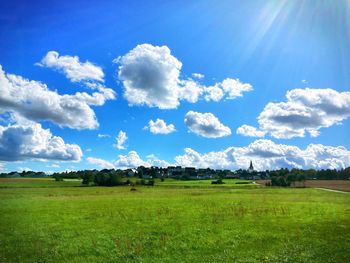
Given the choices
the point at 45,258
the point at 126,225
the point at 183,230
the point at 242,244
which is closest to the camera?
the point at 45,258

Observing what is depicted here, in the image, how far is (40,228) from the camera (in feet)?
104

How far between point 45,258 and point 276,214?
90.0 ft

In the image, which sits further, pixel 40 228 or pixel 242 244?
pixel 40 228

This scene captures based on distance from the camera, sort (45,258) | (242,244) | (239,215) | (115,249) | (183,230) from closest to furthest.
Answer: (45,258) → (115,249) → (242,244) → (183,230) → (239,215)

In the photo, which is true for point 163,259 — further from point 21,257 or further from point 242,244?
point 21,257

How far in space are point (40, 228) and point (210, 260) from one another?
16.9 metres

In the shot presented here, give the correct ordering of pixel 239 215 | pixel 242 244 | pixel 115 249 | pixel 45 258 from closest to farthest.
Answer: pixel 45 258 → pixel 115 249 → pixel 242 244 → pixel 239 215

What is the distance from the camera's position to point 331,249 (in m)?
25.0

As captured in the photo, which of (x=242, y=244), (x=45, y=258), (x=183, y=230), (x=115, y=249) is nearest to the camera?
(x=45, y=258)

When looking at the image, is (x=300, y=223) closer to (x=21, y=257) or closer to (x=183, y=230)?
(x=183, y=230)

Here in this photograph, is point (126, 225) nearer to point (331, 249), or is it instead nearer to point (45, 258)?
point (45, 258)

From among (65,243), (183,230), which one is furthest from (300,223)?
(65,243)

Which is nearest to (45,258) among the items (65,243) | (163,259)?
(65,243)

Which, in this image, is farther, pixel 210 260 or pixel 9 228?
pixel 9 228
